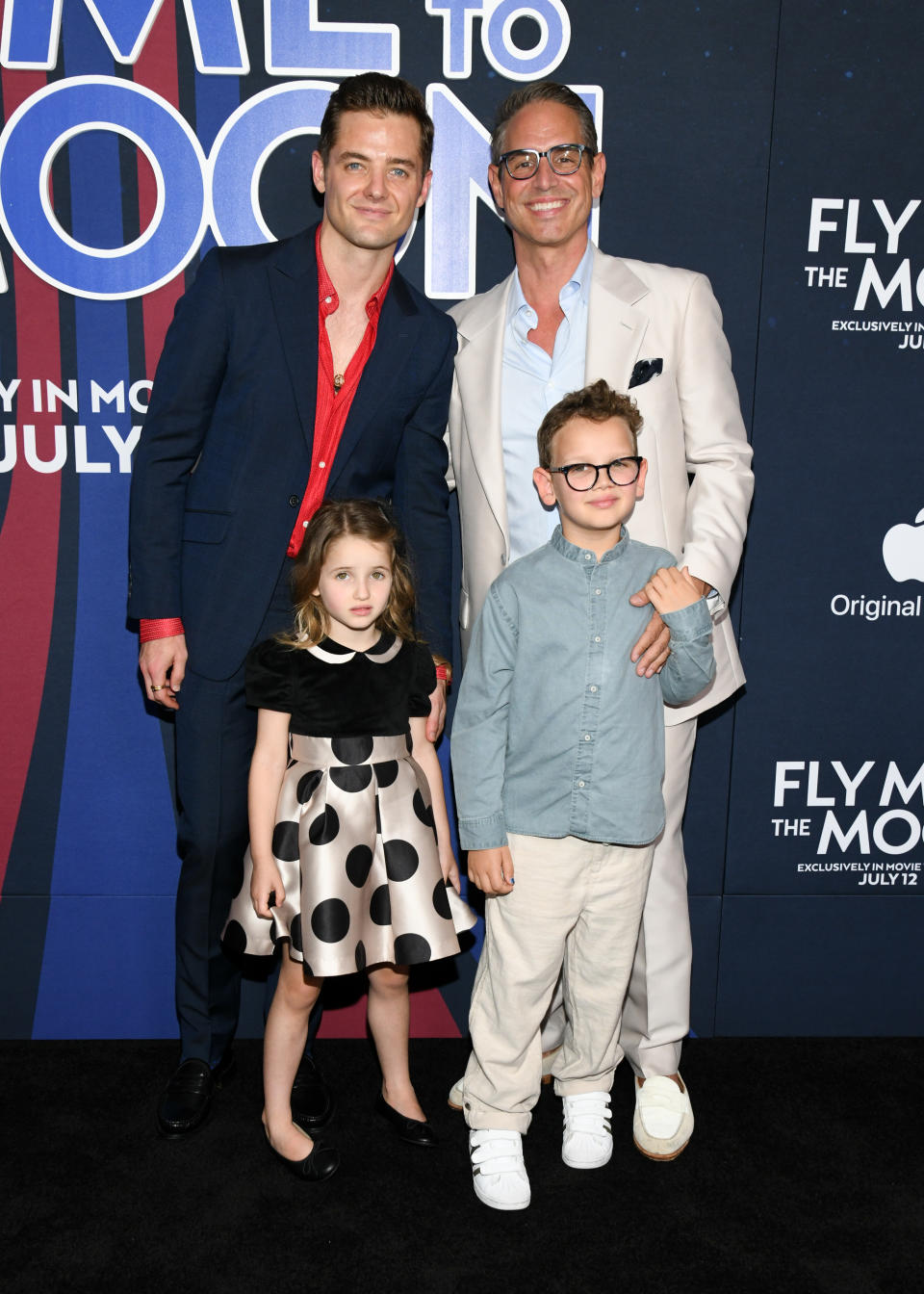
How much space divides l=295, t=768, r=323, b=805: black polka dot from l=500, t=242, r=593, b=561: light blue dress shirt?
651 millimetres

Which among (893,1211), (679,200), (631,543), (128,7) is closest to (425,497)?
(631,543)

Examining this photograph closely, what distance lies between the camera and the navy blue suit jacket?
2.21 metres

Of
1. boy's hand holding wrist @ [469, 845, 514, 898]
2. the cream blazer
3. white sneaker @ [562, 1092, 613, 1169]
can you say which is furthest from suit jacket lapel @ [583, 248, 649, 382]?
white sneaker @ [562, 1092, 613, 1169]

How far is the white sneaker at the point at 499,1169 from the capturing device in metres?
2.12

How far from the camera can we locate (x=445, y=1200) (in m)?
2.16

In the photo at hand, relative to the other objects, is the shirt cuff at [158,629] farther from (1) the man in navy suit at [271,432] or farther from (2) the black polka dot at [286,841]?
(2) the black polka dot at [286,841]

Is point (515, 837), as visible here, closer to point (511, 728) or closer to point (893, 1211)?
point (511, 728)

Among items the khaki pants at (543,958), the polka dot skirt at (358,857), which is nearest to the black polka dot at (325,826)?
the polka dot skirt at (358,857)

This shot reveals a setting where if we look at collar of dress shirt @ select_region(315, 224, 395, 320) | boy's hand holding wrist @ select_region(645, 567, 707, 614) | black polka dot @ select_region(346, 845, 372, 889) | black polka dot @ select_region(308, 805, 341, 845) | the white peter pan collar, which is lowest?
black polka dot @ select_region(346, 845, 372, 889)

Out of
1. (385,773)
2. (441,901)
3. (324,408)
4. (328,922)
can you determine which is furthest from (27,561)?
(441,901)

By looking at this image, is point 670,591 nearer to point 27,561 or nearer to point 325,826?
point 325,826

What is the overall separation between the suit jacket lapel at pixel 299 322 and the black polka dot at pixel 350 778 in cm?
66

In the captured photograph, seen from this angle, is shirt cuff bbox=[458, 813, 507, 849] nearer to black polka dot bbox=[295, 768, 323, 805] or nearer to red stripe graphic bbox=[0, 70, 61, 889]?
black polka dot bbox=[295, 768, 323, 805]

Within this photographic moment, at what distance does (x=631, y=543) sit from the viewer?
6.99 feet
